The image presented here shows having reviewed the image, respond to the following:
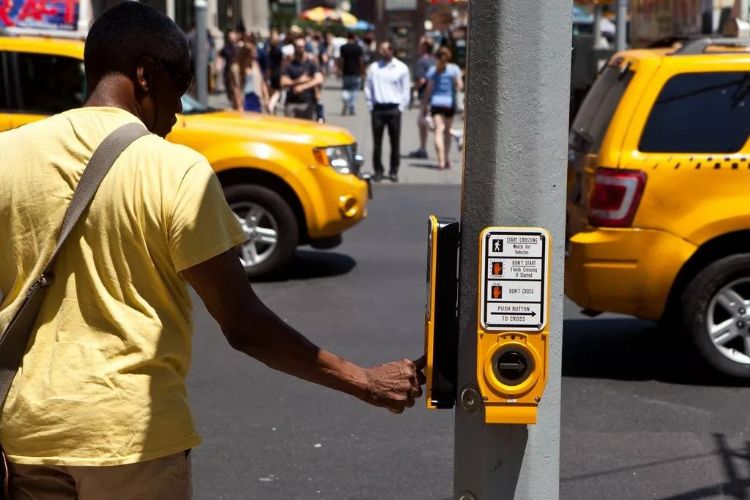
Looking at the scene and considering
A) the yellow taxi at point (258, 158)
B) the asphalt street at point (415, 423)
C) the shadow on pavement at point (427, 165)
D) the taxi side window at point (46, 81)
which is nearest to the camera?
the asphalt street at point (415, 423)

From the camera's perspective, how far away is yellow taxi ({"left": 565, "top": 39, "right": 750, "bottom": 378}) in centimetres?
707

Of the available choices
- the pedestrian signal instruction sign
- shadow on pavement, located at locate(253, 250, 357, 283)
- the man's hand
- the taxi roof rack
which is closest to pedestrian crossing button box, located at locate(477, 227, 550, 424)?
the pedestrian signal instruction sign

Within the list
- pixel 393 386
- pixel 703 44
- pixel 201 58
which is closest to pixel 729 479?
pixel 703 44

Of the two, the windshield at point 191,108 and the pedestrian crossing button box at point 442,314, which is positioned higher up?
the pedestrian crossing button box at point 442,314

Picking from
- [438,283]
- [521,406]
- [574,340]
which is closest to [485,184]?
[438,283]

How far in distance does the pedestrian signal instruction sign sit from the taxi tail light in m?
4.52

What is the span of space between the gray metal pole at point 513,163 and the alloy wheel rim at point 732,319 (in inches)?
185

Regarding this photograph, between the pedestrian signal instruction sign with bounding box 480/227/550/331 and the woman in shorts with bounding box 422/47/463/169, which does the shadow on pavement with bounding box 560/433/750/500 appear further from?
the woman in shorts with bounding box 422/47/463/169

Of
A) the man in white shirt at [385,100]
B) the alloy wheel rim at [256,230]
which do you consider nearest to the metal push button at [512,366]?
the alloy wheel rim at [256,230]

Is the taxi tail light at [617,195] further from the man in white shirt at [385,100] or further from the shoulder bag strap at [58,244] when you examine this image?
the man in white shirt at [385,100]

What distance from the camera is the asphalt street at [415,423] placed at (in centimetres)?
568

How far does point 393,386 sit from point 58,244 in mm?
812

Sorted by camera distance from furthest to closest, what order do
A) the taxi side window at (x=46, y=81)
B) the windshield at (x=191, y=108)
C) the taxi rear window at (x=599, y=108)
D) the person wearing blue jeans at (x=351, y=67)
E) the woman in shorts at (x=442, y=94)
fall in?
the person wearing blue jeans at (x=351, y=67)
the woman in shorts at (x=442, y=94)
the windshield at (x=191, y=108)
the taxi side window at (x=46, y=81)
the taxi rear window at (x=599, y=108)

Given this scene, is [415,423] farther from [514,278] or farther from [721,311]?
[514,278]
